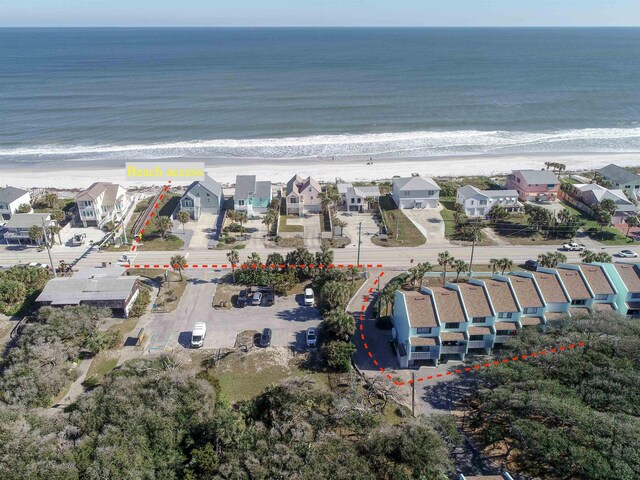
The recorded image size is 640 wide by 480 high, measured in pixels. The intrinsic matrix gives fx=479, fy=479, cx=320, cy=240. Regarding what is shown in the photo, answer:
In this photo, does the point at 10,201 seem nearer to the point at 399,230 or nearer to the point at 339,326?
the point at 339,326

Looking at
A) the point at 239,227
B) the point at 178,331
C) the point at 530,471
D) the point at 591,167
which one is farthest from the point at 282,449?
the point at 591,167

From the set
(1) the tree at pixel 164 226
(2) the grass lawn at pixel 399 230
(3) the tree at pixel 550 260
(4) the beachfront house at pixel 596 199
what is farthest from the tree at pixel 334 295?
(4) the beachfront house at pixel 596 199

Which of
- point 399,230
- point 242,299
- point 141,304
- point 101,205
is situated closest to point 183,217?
point 101,205

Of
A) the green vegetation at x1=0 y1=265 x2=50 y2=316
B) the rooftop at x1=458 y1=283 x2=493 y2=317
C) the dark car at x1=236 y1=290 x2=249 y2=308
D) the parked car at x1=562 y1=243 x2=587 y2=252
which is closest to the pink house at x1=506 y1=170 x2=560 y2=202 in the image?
the parked car at x1=562 y1=243 x2=587 y2=252

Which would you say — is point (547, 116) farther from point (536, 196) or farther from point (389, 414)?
point (389, 414)

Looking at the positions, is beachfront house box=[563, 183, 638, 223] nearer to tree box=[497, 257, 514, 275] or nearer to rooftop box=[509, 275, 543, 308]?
tree box=[497, 257, 514, 275]
